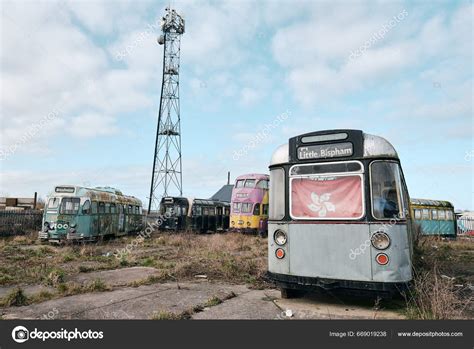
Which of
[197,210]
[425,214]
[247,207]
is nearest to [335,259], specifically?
[247,207]

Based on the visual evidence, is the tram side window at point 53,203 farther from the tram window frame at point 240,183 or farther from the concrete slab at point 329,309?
the concrete slab at point 329,309

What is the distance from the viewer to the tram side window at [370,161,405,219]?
19.2 ft

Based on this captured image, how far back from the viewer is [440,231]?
27125mm

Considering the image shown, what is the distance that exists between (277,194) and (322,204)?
85 cm

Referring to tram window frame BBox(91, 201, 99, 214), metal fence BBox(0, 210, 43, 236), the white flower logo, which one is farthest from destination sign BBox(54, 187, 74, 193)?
the white flower logo

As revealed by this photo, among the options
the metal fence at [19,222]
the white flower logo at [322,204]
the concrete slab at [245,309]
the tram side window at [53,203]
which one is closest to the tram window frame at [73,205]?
the tram side window at [53,203]

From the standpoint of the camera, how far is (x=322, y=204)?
631 centimetres

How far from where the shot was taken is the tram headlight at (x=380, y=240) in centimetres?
568

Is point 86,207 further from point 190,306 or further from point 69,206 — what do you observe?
point 190,306

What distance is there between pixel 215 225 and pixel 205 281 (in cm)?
2216

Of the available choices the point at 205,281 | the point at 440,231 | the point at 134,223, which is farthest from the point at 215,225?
the point at 205,281

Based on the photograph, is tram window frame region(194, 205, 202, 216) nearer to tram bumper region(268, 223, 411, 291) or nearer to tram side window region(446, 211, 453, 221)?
tram side window region(446, 211, 453, 221)

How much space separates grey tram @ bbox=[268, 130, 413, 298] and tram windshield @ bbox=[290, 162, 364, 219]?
0.05ft

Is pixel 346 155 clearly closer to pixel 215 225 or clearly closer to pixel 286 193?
pixel 286 193
